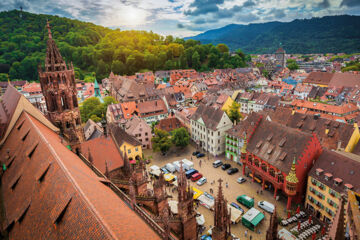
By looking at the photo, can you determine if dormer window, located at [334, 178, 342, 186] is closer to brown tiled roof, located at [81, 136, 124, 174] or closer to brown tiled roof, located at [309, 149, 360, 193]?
brown tiled roof, located at [309, 149, 360, 193]

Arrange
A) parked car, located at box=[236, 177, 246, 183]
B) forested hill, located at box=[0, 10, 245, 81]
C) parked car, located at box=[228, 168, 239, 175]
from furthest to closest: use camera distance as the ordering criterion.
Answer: forested hill, located at box=[0, 10, 245, 81]
parked car, located at box=[228, 168, 239, 175]
parked car, located at box=[236, 177, 246, 183]

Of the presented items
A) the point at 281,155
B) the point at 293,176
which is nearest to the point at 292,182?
the point at 293,176

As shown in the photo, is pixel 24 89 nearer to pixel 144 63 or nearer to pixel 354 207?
pixel 144 63

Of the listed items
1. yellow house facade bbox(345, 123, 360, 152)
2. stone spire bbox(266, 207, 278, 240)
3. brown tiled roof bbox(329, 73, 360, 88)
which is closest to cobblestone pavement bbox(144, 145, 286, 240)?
yellow house facade bbox(345, 123, 360, 152)

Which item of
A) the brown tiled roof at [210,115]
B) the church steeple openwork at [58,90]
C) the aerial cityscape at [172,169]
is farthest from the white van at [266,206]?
the church steeple openwork at [58,90]

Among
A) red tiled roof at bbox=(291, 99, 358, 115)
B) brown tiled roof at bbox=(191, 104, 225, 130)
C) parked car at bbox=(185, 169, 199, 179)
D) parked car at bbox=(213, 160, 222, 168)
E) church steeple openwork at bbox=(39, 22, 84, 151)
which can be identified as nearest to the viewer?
church steeple openwork at bbox=(39, 22, 84, 151)

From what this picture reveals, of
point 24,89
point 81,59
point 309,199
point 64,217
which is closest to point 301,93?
point 309,199
